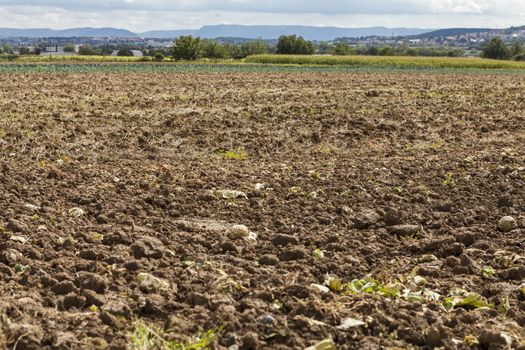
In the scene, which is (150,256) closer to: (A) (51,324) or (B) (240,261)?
(B) (240,261)

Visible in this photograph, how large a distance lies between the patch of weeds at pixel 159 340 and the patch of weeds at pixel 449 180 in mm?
6031

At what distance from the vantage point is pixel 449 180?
9.89 m

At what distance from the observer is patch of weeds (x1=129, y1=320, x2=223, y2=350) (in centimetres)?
425

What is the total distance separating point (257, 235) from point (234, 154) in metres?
5.27

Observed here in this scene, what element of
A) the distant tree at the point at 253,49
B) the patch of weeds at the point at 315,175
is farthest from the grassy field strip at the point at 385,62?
the patch of weeds at the point at 315,175

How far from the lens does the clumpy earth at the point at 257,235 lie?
470cm

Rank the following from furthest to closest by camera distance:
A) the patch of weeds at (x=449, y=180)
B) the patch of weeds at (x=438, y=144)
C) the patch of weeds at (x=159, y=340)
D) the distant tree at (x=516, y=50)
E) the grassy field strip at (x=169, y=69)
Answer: the distant tree at (x=516, y=50)
the grassy field strip at (x=169, y=69)
the patch of weeds at (x=438, y=144)
the patch of weeds at (x=449, y=180)
the patch of weeds at (x=159, y=340)

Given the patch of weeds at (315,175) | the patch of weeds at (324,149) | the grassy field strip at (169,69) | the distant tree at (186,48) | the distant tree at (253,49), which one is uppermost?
the distant tree at (253,49)

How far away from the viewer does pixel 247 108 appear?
1881cm

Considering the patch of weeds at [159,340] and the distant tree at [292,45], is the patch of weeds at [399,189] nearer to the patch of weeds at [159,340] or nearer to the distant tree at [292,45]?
the patch of weeds at [159,340]

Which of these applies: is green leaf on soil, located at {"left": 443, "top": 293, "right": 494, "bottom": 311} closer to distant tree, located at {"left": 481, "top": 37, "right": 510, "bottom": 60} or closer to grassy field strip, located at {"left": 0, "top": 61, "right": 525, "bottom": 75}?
grassy field strip, located at {"left": 0, "top": 61, "right": 525, "bottom": 75}

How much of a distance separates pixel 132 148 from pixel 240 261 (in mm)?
6967

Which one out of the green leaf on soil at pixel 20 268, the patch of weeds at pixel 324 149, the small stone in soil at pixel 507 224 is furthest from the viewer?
the patch of weeds at pixel 324 149

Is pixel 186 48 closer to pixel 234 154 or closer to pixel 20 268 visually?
pixel 234 154
